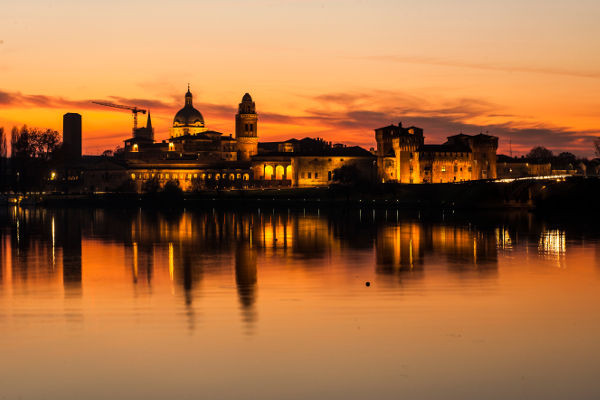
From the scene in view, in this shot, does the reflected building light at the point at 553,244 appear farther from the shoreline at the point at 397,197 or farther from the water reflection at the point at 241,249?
the shoreline at the point at 397,197

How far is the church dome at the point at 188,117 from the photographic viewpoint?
504ft

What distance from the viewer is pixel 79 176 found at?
136125mm

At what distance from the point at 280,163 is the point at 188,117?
32066mm

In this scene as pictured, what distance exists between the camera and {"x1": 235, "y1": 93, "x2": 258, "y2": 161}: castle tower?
13812cm

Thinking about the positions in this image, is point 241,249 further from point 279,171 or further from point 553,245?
point 279,171

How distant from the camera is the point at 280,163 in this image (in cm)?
12988

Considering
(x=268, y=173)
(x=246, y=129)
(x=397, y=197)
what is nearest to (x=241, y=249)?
(x=397, y=197)

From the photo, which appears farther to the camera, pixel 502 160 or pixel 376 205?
pixel 502 160

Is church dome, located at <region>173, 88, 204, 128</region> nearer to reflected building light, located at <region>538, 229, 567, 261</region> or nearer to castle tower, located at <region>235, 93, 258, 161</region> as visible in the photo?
castle tower, located at <region>235, 93, 258, 161</region>

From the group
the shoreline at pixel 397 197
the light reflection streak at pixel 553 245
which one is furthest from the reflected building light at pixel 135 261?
the shoreline at pixel 397 197

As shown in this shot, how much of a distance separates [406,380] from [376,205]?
2932 inches

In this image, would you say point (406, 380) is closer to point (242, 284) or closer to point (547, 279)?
point (242, 284)

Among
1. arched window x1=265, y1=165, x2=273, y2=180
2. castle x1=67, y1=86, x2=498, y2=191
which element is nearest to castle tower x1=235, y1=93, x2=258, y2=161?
castle x1=67, y1=86, x2=498, y2=191

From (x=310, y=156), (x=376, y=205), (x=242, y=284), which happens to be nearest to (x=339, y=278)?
(x=242, y=284)
